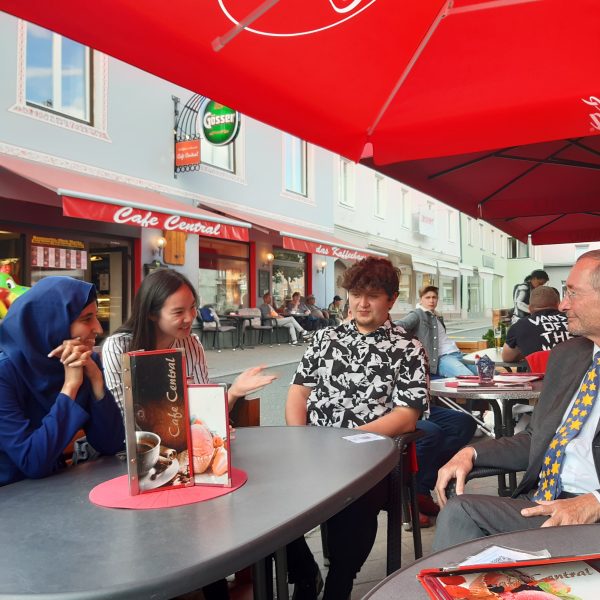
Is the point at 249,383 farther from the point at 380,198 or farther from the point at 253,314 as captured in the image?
the point at 380,198

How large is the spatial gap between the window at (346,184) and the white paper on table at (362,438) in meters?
18.2

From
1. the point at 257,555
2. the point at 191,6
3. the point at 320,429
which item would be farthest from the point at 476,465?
the point at 191,6

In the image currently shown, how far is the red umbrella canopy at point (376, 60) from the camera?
1.79 m

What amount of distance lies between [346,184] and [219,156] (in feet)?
23.6

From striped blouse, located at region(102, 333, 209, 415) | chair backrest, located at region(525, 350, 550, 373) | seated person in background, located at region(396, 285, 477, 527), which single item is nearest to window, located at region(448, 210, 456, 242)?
chair backrest, located at region(525, 350, 550, 373)

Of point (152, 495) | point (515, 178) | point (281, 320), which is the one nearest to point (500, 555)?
point (152, 495)

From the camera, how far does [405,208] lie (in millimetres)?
24953

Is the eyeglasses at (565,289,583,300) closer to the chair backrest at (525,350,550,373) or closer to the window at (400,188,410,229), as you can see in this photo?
the chair backrest at (525,350,550,373)

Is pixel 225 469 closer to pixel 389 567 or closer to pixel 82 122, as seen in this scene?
pixel 389 567

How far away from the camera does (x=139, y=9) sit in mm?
1699

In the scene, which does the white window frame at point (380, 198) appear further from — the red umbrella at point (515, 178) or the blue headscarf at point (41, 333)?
the blue headscarf at point (41, 333)

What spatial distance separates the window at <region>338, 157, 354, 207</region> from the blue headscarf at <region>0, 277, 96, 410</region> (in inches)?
729

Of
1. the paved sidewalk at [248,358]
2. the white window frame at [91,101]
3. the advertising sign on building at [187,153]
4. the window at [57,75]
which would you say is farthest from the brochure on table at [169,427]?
the advertising sign on building at [187,153]

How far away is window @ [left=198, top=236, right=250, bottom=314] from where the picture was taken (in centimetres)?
1427
